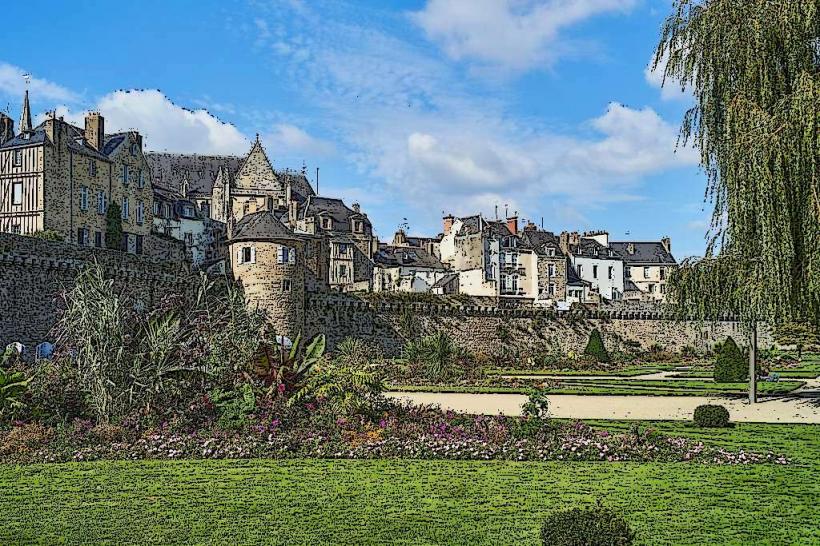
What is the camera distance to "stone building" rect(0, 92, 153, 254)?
3600cm

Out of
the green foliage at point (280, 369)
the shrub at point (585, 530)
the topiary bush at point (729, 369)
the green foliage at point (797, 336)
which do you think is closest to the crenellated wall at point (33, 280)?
the green foliage at point (280, 369)

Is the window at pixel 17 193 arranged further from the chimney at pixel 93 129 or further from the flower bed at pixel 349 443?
the flower bed at pixel 349 443

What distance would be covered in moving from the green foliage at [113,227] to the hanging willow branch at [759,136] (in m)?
29.3

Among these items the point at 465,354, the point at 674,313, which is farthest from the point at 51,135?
the point at 674,313

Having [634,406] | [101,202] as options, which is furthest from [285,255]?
[634,406]

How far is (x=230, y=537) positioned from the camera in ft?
26.1

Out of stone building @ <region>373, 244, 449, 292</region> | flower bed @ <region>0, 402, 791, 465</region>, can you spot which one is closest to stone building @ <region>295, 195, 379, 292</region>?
stone building @ <region>373, 244, 449, 292</region>

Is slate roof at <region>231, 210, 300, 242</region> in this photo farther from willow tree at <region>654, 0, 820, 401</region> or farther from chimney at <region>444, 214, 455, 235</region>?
chimney at <region>444, 214, 455, 235</region>

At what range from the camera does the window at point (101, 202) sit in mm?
38969

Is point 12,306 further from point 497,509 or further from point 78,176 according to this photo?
point 497,509

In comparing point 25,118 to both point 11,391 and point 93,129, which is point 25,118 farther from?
point 11,391

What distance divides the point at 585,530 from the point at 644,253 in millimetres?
70543

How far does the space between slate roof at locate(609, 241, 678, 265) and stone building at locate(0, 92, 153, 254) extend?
146ft

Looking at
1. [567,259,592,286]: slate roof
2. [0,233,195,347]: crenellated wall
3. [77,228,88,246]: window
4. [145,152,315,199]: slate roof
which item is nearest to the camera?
[0,233,195,347]: crenellated wall
